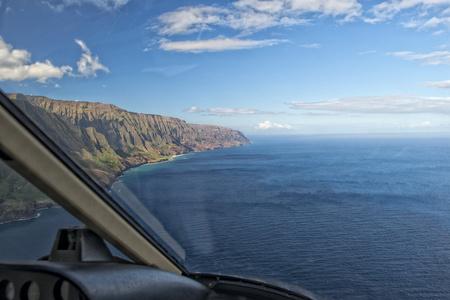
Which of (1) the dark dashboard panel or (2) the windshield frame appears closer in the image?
(2) the windshield frame

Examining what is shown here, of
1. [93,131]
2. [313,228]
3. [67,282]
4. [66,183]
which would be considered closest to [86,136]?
[93,131]

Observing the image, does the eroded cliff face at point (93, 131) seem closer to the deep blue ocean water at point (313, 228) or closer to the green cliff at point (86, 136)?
the green cliff at point (86, 136)

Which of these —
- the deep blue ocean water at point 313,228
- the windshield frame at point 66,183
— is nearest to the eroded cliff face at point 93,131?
the windshield frame at point 66,183

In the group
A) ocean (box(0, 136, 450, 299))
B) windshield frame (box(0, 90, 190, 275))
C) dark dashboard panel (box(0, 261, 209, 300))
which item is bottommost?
ocean (box(0, 136, 450, 299))

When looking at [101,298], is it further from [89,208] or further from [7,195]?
[7,195]

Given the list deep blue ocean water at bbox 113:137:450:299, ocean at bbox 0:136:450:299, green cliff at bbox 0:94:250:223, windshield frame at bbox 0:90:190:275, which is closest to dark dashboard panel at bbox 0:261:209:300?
windshield frame at bbox 0:90:190:275

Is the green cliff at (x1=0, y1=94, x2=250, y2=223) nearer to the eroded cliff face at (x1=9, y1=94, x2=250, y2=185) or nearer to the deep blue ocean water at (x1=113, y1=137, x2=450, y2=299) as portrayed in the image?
the eroded cliff face at (x1=9, y1=94, x2=250, y2=185)

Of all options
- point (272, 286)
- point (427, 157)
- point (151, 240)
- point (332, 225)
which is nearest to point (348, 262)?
point (332, 225)

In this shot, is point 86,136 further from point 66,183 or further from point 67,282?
point 67,282
